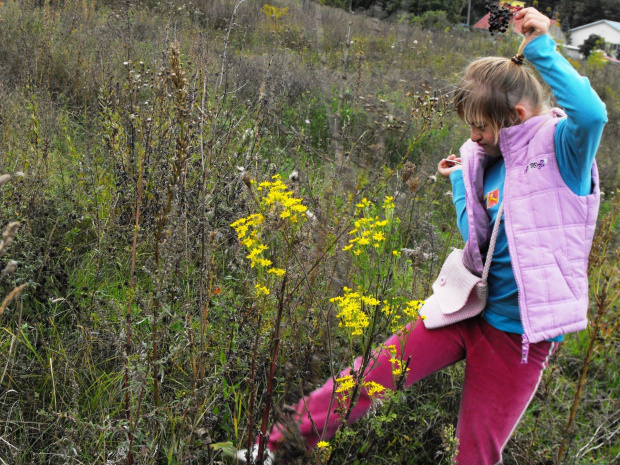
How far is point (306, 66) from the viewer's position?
22.2 ft

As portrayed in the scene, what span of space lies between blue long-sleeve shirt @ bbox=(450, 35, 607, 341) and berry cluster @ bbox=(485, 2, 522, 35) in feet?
0.44

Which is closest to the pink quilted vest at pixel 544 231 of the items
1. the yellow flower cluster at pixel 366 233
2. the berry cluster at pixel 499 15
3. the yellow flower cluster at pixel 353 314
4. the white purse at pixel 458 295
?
the white purse at pixel 458 295

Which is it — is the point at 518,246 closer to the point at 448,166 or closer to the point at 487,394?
the point at 487,394

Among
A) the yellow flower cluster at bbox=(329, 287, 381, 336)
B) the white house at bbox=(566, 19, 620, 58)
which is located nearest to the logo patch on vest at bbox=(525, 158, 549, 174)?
the yellow flower cluster at bbox=(329, 287, 381, 336)

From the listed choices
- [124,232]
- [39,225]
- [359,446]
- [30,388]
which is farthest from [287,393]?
[39,225]

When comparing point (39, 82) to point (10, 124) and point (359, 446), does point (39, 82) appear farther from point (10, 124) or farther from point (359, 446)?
point (359, 446)

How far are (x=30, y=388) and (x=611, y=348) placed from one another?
3.28 meters

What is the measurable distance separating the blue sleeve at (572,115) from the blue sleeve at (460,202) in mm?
415

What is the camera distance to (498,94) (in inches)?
76.2

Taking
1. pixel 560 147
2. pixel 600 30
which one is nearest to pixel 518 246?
pixel 560 147

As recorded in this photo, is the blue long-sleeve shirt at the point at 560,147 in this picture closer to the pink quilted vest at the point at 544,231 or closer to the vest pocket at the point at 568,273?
the pink quilted vest at the point at 544,231

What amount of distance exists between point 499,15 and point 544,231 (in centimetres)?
77

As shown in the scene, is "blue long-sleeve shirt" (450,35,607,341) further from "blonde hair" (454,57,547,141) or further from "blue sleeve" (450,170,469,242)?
"blonde hair" (454,57,547,141)

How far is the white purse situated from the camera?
1957 millimetres
